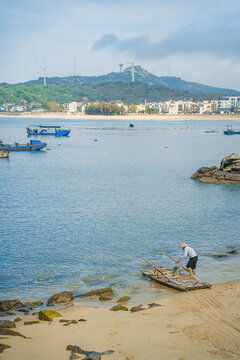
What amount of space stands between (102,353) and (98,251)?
13.0m

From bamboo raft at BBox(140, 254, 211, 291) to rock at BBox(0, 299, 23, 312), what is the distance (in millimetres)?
6364

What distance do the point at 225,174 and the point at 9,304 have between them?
129 feet

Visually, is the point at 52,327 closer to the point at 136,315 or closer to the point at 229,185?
the point at 136,315

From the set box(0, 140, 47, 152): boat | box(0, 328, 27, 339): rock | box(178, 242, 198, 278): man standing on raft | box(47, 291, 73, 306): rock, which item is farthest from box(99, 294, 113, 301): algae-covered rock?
box(0, 140, 47, 152): boat

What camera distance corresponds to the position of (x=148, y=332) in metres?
14.6

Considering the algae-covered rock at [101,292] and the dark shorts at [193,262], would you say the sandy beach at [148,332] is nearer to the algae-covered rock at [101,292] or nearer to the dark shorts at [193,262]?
the algae-covered rock at [101,292]

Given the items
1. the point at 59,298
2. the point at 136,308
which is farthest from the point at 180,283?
the point at 59,298

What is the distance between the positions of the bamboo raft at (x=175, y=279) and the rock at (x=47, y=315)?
548 cm

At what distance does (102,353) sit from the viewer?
13148 millimetres

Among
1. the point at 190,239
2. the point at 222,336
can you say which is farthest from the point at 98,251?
the point at 222,336

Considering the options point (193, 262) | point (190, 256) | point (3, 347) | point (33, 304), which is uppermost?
point (190, 256)

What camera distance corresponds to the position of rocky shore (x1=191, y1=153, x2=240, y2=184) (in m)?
51.4

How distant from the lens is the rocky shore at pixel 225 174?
51.4 m

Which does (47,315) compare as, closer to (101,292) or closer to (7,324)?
(7,324)
